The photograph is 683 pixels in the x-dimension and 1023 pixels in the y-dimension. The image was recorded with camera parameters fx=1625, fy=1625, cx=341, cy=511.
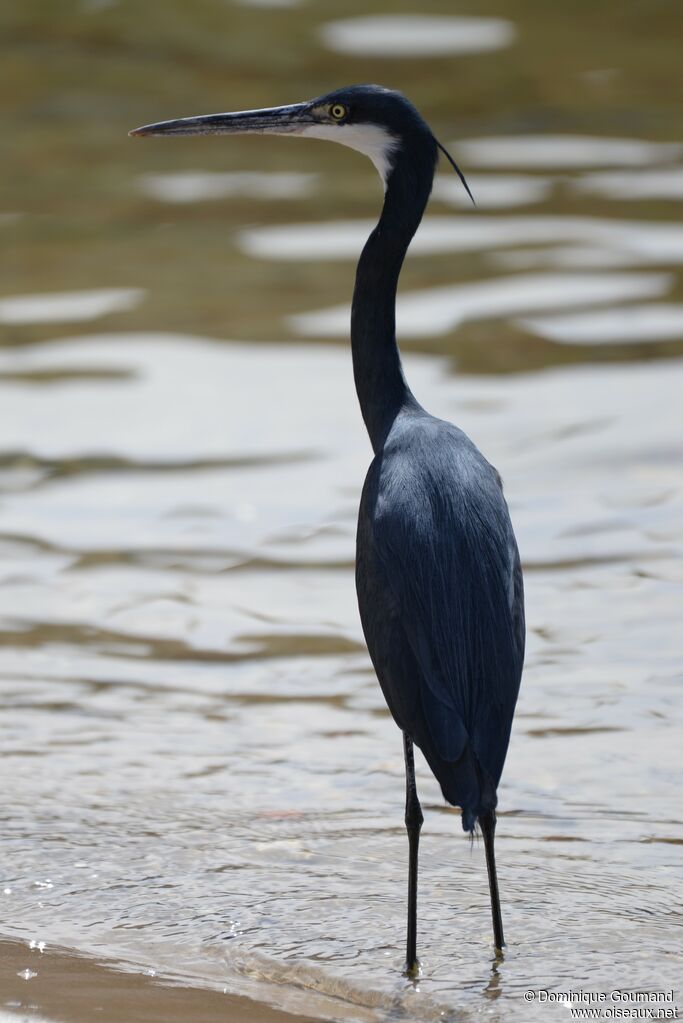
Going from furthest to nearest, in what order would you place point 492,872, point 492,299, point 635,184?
1. point 635,184
2. point 492,299
3. point 492,872

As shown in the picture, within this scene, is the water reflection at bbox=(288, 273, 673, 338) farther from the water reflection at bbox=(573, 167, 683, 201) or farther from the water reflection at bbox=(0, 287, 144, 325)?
the water reflection at bbox=(573, 167, 683, 201)

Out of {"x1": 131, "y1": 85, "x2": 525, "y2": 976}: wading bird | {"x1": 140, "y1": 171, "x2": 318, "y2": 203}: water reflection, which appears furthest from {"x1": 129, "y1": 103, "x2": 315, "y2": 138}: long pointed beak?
{"x1": 140, "y1": 171, "x2": 318, "y2": 203}: water reflection

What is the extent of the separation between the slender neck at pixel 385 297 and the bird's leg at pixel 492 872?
1203 mm

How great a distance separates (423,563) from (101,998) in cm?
135

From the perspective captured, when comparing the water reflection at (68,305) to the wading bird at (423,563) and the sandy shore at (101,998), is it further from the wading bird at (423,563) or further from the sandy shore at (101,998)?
the sandy shore at (101,998)

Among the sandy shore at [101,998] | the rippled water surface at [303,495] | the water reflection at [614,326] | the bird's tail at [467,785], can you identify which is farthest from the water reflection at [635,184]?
the sandy shore at [101,998]

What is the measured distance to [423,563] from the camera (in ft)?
13.8

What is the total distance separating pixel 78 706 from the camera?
609 centimetres

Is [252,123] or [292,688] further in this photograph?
[292,688]

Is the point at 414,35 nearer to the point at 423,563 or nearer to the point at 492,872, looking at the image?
the point at 423,563

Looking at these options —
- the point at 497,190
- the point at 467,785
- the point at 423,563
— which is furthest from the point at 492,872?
the point at 497,190

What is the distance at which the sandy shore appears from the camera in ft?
12.8

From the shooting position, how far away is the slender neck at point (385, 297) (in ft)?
15.7

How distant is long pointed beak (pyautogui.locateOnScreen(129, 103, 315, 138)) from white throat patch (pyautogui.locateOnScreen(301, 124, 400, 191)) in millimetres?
56
